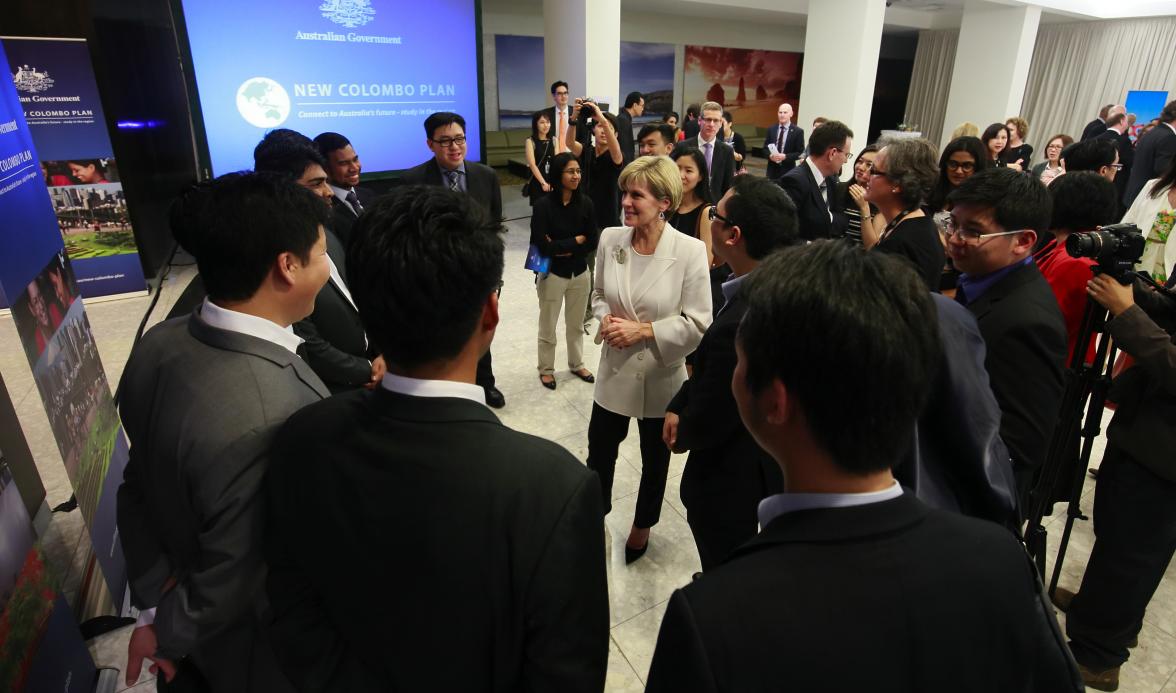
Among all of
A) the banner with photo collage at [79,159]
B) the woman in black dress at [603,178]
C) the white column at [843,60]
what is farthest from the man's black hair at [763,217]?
the white column at [843,60]

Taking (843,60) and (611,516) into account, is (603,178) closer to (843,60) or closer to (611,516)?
(611,516)

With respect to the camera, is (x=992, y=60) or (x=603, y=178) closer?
(x=603, y=178)

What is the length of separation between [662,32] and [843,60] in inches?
248

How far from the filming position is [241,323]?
117cm

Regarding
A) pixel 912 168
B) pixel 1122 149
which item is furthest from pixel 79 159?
pixel 1122 149

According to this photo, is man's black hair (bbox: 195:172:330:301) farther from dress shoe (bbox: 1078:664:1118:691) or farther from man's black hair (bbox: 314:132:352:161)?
dress shoe (bbox: 1078:664:1118:691)

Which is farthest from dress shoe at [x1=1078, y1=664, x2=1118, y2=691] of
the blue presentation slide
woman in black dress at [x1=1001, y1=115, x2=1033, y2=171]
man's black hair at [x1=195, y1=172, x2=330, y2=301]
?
the blue presentation slide

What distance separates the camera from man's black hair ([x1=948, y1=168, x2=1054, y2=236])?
174 cm

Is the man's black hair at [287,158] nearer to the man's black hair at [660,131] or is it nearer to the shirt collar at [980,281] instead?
the shirt collar at [980,281]

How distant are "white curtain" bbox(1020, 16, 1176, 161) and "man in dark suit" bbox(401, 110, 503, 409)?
45.5ft

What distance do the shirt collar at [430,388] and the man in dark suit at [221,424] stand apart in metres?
0.36

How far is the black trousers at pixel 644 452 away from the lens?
243 cm

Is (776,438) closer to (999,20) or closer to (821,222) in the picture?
(821,222)

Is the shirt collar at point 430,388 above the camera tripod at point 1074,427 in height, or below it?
above
